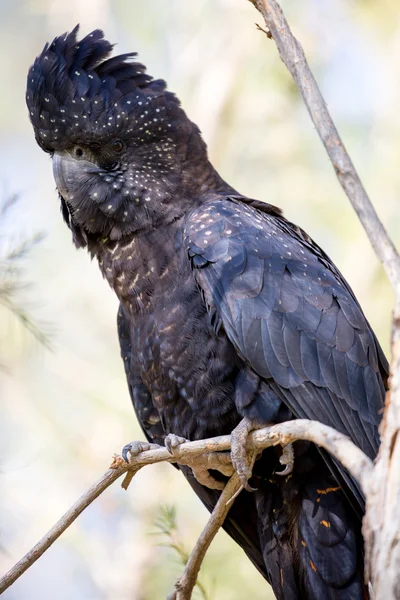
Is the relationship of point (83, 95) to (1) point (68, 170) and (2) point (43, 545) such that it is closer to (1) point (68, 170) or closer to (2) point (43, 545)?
(1) point (68, 170)

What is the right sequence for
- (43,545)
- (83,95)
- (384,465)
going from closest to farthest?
(384,465) < (43,545) < (83,95)

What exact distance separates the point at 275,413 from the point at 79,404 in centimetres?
549

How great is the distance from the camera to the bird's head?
4.27 metres

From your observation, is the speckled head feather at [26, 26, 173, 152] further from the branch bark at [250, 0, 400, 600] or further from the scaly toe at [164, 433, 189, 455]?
the branch bark at [250, 0, 400, 600]

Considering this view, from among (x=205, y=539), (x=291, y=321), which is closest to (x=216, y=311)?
(x=291, y=321)

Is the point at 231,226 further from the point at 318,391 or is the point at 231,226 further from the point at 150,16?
the point at 150,16

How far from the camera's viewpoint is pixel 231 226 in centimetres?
401

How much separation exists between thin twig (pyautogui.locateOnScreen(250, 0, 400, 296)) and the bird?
121 centimetres

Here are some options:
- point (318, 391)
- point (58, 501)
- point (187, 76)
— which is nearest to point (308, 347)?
point (318, 391)

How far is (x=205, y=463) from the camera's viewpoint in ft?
12.7

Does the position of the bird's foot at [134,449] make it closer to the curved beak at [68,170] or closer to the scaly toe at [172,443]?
the scaly toe at [172,443]

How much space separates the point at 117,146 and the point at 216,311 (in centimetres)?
116

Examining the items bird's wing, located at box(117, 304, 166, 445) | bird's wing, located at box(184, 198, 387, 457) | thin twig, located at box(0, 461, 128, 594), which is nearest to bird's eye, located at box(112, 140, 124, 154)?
bird's wing, located at box(184, 198, 387, 457)

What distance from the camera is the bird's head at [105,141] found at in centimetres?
427
